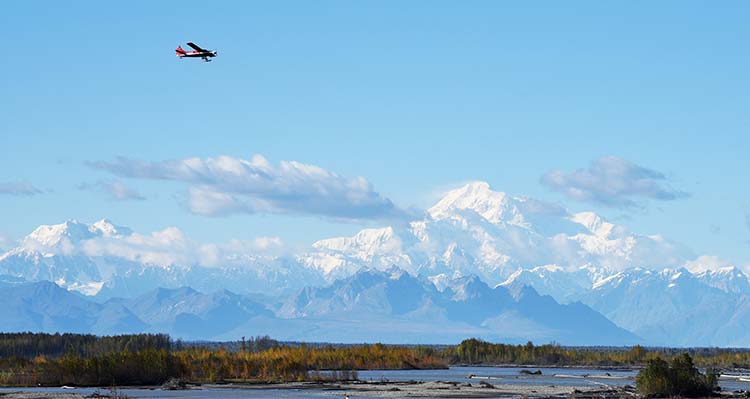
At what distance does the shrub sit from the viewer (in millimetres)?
127812

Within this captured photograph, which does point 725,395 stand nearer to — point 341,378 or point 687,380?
point 687,380

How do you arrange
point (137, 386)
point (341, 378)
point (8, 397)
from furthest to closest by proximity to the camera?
point (341, 378)
point (137, 386)
point (8, 397)

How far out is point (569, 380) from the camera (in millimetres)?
177750

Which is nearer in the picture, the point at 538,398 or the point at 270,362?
the point at 538,398

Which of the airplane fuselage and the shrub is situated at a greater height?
the airplane fuselage

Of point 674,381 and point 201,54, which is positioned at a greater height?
point 201,54

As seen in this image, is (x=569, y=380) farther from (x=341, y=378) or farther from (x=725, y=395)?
(x=725, y=395)

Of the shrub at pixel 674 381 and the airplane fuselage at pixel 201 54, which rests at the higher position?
the airplane fuselage at pixel 201 54

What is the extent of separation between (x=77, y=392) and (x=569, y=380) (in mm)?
69943

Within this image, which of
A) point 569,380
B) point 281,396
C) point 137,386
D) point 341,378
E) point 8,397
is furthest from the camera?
point 569,380

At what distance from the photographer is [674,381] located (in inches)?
5044

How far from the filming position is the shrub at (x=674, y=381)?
128 metres

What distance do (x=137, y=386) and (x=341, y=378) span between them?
2821 centimetres

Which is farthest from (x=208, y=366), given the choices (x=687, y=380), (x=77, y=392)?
(x=687, y=380)
